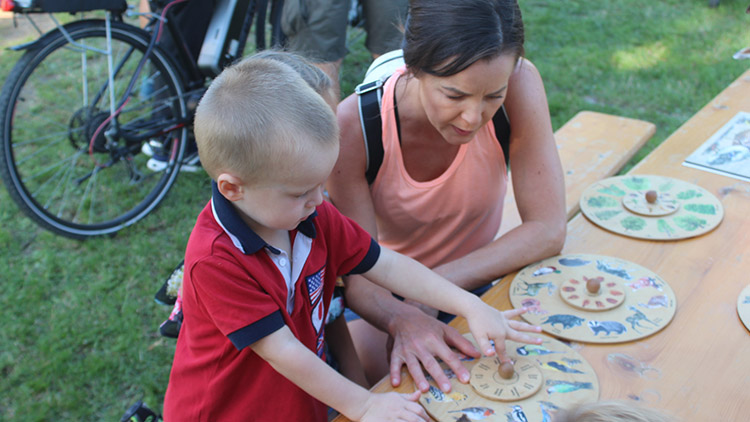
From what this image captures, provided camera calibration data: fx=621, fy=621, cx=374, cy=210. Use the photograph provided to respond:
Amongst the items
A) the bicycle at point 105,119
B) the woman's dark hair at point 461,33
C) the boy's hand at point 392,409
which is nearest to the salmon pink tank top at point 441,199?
the woman's dark hair at point 461,33

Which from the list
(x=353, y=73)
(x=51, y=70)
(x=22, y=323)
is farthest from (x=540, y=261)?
(x=51, y=70)

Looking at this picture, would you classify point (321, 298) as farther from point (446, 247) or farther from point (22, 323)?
point (22, 323)

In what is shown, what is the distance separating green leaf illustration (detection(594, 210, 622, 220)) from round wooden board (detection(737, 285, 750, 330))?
37 centimetres

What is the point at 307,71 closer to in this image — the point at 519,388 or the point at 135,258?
the point at 519,388

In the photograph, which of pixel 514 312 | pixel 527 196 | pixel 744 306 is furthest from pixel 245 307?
pixel 744 306

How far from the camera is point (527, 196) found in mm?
1669

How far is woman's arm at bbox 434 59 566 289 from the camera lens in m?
1.53

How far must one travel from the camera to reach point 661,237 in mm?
1530

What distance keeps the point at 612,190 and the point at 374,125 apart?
2.32 feet


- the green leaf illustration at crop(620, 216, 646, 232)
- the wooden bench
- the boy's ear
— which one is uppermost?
the boy's ear

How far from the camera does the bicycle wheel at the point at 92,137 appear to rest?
2.86 meters

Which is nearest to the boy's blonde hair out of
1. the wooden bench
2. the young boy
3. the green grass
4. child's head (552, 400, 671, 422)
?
the young boy

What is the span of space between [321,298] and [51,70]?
3.75 meters

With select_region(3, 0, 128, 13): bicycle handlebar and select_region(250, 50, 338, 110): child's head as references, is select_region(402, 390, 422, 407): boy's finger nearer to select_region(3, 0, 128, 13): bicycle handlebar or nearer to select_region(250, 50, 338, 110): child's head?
select_region(250, 50, 338, 110): child's head
